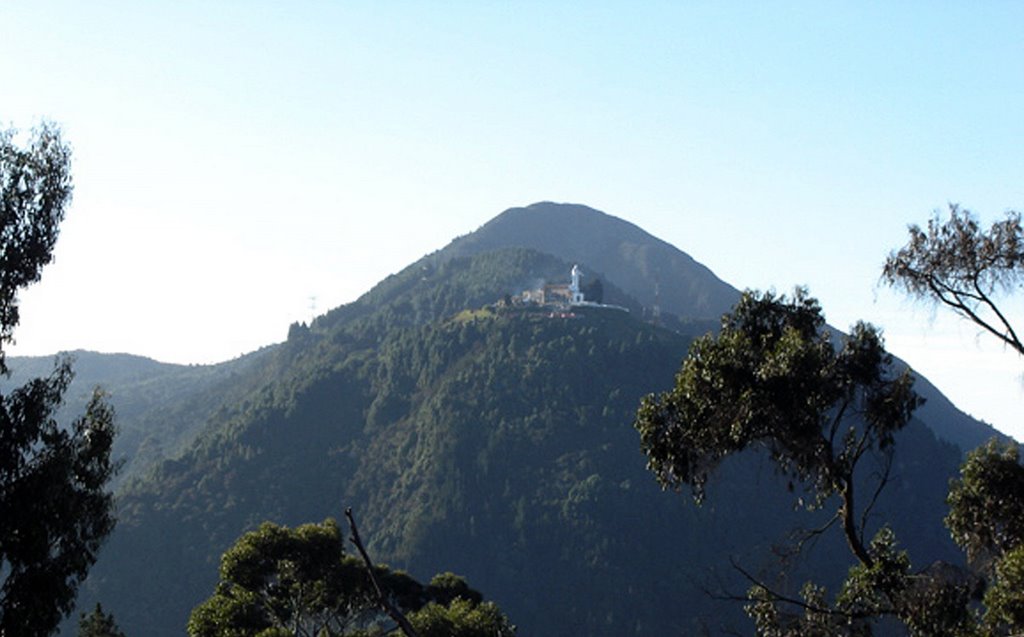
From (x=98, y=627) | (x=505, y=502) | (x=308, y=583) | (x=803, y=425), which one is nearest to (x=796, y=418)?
(x=803, y=425)

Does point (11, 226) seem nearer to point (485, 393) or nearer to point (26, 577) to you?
point (26, 577)

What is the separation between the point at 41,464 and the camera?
668 inches

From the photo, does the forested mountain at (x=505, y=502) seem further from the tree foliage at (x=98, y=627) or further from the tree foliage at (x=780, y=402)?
the tree foliage at (x=780, y=402)

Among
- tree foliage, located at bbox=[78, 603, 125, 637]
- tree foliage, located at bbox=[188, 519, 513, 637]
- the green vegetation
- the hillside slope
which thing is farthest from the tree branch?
the hillside slope

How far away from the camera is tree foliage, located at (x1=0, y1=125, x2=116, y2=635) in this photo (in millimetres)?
16219

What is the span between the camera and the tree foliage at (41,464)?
16219 mm

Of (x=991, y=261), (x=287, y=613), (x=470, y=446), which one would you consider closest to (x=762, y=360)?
(x=991, y=261)

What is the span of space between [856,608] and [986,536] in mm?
1679


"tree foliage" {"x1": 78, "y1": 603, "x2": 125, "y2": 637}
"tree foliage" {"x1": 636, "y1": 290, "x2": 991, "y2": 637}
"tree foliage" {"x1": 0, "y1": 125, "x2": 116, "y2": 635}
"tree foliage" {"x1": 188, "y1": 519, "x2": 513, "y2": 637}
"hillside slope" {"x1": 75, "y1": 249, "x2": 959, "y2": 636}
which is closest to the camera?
"tree foliage" {"x1": 636, "y1": 290, "x2": 991, "y2": 637}

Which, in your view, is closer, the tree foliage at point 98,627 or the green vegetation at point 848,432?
the green vegetation at point 848,432

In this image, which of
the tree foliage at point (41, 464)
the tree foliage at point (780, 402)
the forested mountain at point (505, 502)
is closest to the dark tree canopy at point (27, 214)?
the tree foliage at point (41, 464)

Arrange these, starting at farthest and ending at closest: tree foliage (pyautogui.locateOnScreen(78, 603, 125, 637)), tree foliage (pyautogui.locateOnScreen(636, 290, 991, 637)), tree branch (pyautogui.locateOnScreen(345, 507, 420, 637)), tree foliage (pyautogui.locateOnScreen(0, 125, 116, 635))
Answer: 1. tree foliage (pyautogui.locateOnScreen(78, 603, 125, 637))
2. tree foliage (pyautogui.locateOnScreen(0, 125, 116, 635))
3. tree foliage (pyautogui.locateOnScreen(636, 290, 991, 637))
4. tree branch (pyautogui.locateOnScreen(345, 507, 420, 637))

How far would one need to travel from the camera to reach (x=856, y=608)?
1277cm

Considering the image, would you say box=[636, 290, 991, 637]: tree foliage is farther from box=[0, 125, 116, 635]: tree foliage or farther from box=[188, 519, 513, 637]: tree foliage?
box=[188, 519, 513, 637]: tree foliage
